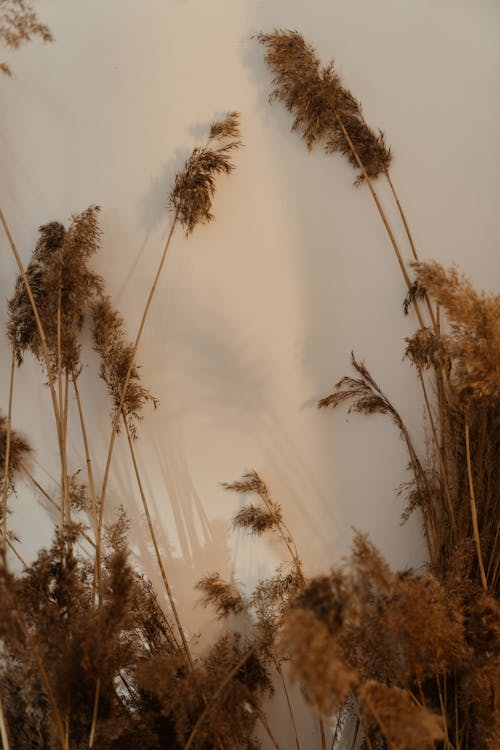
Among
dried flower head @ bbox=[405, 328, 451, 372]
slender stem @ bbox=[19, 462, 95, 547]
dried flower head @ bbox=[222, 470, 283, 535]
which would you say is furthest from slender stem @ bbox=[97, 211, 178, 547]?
dried flower head @ bbox=[405, 328, 451, 372]

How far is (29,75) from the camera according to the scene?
7.91 ft

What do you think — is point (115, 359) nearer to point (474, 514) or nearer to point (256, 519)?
point (256, 519)

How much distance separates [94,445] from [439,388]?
1.32m

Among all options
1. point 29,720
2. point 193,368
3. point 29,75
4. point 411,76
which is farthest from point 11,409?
point 411,76

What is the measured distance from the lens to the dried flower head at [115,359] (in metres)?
2.20

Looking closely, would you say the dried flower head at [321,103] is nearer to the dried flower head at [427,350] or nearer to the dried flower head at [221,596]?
the dried flower head at [427,350]

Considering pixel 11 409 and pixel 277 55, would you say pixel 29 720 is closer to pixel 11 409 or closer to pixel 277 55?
pixel 11 409

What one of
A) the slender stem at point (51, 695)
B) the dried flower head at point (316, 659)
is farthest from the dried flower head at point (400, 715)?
the slender stem at point (51, 695)

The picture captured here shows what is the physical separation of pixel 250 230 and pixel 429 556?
137 cm

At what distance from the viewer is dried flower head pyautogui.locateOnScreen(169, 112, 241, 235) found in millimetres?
2154

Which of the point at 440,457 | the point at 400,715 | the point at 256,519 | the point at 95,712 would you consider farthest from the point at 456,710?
the point at 95,712

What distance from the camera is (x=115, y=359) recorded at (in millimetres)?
2197

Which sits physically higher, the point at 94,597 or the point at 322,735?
the point at 94,597

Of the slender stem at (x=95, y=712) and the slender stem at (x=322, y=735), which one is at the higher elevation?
the slender stem at (x=95, y=712)
